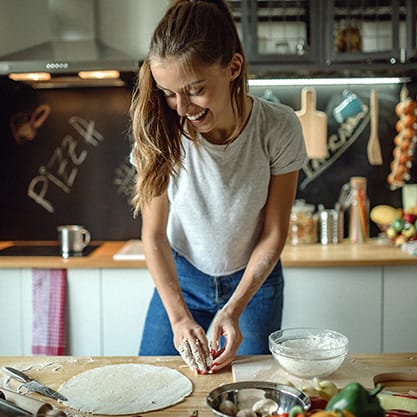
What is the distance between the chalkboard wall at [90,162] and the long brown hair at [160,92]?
141 cm

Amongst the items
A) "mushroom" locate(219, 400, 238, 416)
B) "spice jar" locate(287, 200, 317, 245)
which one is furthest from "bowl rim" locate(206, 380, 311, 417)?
"spice jar" locate(287, 200, 317, 245)

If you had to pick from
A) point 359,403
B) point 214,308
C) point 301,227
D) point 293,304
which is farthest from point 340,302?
point 359,403

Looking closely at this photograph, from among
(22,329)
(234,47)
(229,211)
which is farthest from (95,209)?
(234,47)

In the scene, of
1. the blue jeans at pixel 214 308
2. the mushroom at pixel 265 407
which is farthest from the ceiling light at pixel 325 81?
the mushroom at pixel 265 407

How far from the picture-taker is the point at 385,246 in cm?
274

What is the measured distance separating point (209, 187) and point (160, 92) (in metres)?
0.30

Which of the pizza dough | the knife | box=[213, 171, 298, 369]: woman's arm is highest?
box=[213, 171, 298, 369]: woman's arm

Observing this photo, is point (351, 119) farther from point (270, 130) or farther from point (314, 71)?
point (270, 130)

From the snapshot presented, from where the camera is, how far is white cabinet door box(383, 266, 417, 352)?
8.14 ft

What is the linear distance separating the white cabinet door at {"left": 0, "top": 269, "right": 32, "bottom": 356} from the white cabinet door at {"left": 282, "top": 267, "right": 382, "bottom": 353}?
3.17 ft

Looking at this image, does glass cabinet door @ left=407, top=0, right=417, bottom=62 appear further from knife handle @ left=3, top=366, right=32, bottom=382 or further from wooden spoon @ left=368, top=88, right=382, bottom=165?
knife handle @ left=3, top=366, right=32, bottom=382

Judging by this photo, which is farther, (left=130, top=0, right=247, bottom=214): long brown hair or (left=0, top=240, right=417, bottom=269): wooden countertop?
(left=0, top=240, right=417, bottom=269): wooden countertop

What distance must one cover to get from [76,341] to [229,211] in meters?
1.12

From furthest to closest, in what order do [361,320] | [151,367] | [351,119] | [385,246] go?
[351,119], [385,246], [361,320], [151,367]
